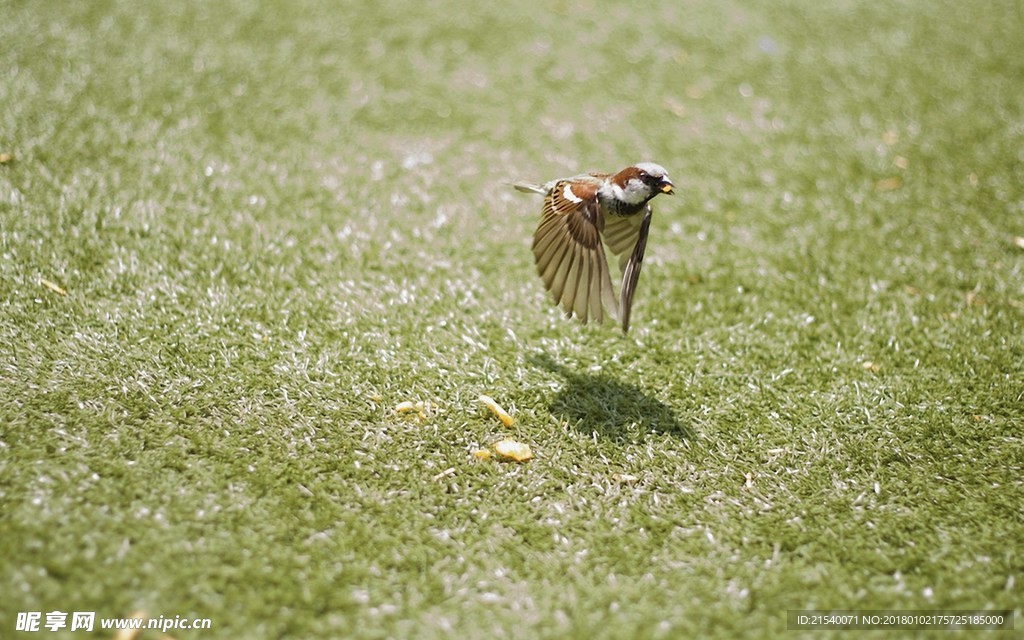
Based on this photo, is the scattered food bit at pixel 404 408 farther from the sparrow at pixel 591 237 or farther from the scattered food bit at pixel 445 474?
the sparrow at pixel 591 237

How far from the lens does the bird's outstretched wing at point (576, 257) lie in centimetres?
310

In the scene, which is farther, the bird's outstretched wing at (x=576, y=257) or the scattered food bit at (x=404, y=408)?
the scattered food bit at (x=404, y=408)

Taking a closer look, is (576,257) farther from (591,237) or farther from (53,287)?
(53,287)

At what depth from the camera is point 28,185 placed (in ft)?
14.3

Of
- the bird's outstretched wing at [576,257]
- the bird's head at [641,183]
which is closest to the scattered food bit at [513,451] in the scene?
the bird's outstretched wing at [576,257]

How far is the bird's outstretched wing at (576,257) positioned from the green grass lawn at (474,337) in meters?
0.60

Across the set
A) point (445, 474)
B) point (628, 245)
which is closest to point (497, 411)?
point (445, 474)

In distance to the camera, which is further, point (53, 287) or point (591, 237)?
point (53, 287)

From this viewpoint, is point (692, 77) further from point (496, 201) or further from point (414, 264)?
point (414, 264)

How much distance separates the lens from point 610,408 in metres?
3.48

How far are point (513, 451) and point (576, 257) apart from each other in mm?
884

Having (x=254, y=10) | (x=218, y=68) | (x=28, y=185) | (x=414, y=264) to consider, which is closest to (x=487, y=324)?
(x=414, y=264)

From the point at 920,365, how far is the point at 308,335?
3.18 meters

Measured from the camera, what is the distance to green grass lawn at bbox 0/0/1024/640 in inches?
105
